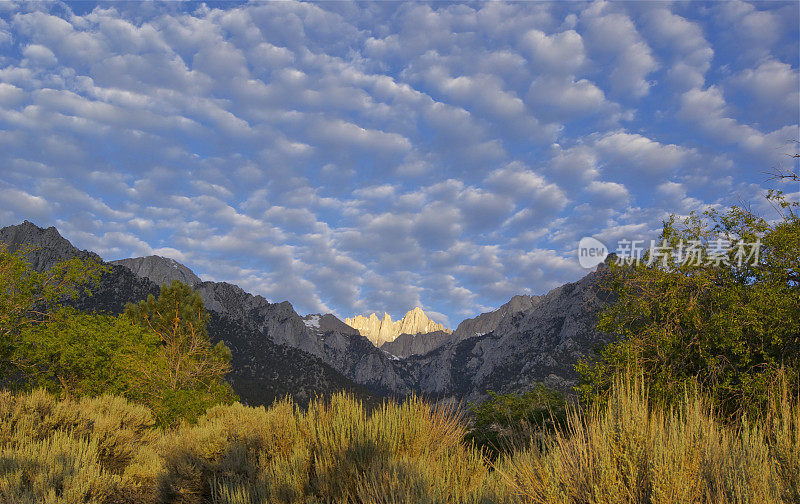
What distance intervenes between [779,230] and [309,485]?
58.8 feet

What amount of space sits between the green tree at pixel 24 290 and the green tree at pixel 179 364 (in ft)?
18.2

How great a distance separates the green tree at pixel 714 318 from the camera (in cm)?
1431

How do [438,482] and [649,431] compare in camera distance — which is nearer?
[649,431]

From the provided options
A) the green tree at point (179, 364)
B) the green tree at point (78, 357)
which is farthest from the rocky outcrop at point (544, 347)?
the green tree at point (78, 357)

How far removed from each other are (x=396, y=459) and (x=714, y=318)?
14162 millimetres

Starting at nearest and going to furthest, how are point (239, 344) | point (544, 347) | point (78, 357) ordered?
point (78, 357) → point (544, 347) → point (239, 344)

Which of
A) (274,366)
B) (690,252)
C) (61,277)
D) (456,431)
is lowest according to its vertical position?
(274,366)

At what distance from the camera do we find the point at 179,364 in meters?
26.5

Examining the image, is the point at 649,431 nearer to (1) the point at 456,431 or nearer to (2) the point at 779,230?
(1) the point at 456,431

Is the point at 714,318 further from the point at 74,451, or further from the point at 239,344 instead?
the point at 239,344

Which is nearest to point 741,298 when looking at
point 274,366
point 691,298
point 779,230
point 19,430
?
point 691,298

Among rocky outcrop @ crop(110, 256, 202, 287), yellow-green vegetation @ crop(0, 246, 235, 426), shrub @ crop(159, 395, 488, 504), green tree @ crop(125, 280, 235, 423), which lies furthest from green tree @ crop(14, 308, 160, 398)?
rocky outcrop @ crop(110, 256, 202, 287)

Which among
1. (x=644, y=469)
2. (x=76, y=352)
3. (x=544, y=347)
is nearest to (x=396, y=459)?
(x=644, y=469)

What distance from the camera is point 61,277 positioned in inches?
951
